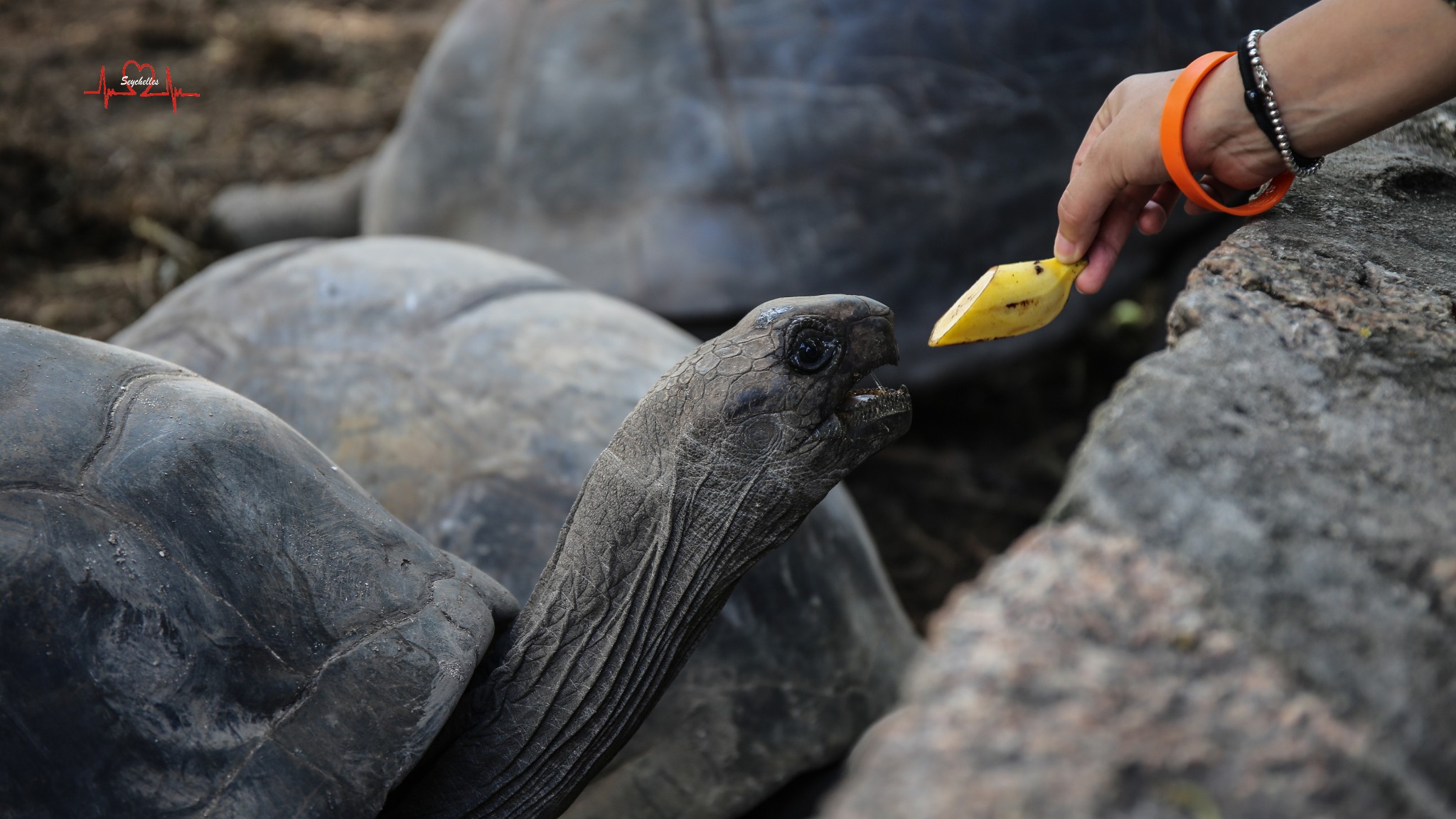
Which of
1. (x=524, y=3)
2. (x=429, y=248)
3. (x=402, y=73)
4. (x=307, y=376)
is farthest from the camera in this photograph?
(x=402, y=73)

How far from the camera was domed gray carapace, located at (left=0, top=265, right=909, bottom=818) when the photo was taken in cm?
121

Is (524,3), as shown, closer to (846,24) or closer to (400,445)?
(846,24)

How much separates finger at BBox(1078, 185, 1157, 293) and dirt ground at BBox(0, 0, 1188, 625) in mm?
1484

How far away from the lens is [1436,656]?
2.53 ft

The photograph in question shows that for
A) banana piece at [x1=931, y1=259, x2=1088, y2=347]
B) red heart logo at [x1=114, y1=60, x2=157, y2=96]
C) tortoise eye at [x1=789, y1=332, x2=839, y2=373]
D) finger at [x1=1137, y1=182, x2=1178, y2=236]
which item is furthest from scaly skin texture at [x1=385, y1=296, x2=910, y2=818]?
red heart logo at [x1=114, y1=60, x2=157, y2=96]

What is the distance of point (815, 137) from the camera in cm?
294

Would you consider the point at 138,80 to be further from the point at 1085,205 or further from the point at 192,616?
the point at 1085,205

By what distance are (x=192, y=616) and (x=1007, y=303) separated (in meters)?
Result: 1.12

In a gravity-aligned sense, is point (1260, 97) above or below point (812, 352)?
above

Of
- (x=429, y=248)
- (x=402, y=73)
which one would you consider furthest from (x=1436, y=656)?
(x=402, y=73)

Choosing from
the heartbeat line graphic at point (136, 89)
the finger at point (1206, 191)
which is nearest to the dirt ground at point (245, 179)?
the heartbeat line graphic at point (136, 89)

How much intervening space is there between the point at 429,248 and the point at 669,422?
1229 millimetres

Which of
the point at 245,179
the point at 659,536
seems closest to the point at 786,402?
the point at 659,536

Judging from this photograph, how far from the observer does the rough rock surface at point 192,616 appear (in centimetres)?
120
